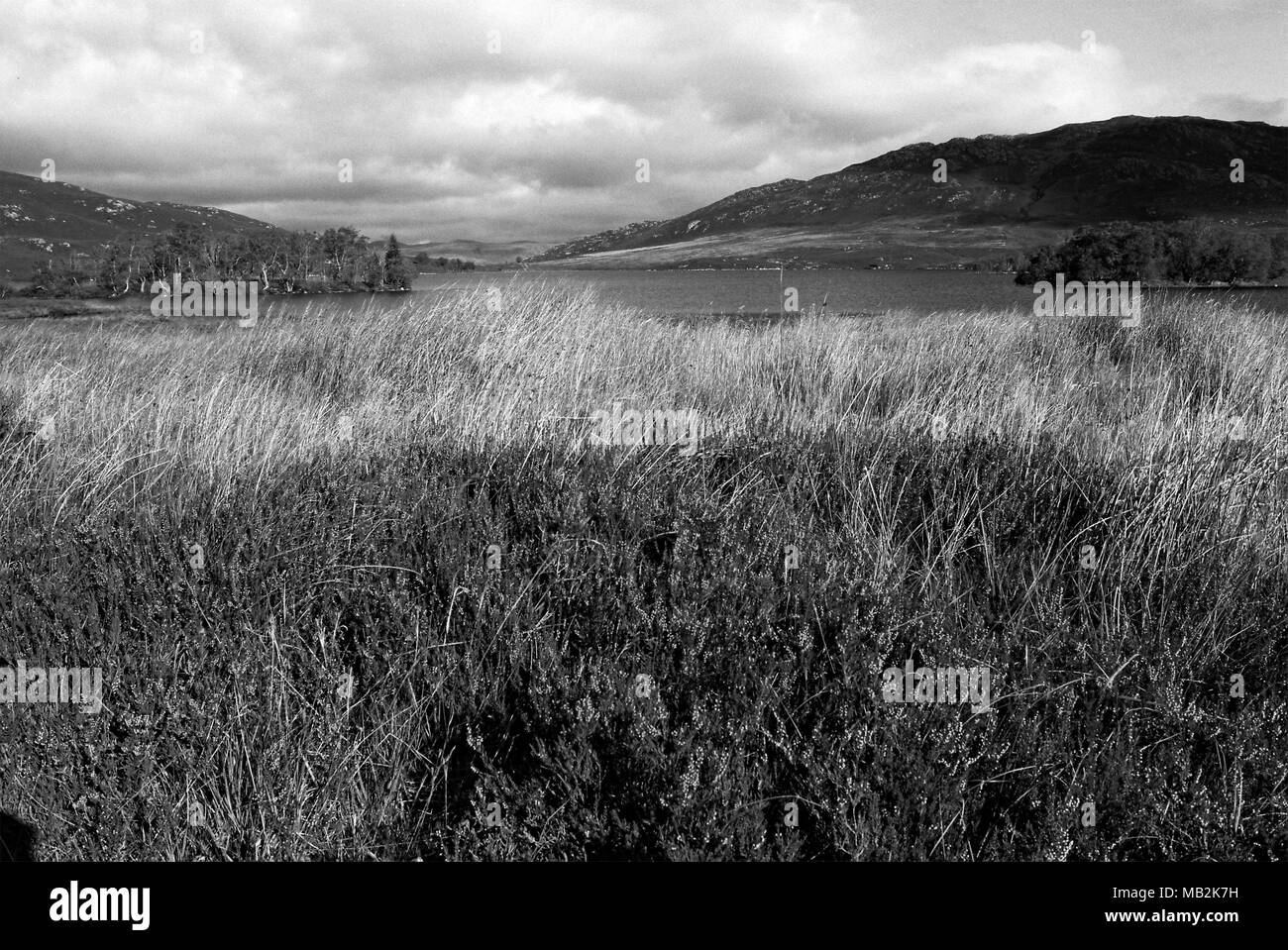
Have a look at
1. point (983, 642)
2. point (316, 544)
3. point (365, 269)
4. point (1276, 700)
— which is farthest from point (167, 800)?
point (365, 269)

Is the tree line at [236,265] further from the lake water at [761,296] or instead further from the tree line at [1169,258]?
the tree line at [1169,258]

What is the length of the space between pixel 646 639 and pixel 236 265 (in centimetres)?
9275

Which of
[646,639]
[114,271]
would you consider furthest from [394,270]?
[646,639]

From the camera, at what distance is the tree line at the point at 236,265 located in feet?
251

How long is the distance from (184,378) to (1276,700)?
8.91m

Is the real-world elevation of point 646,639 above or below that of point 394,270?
below

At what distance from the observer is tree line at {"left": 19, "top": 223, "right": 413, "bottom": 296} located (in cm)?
7644

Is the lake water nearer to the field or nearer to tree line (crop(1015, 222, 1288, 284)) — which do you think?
tree line (crop(1015, 222, 1288, 284))

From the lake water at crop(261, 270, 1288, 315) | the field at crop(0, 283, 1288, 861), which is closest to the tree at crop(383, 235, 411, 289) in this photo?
the lake water at crop(261, 270, 1288, 315)

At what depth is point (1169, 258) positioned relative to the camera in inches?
2195

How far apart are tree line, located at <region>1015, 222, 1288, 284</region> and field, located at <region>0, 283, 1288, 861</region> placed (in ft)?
186

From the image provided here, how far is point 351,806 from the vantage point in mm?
2426

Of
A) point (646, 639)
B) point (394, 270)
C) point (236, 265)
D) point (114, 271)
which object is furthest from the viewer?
point (394, 270)

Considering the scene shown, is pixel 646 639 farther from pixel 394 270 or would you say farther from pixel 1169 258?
pixel 394 270
